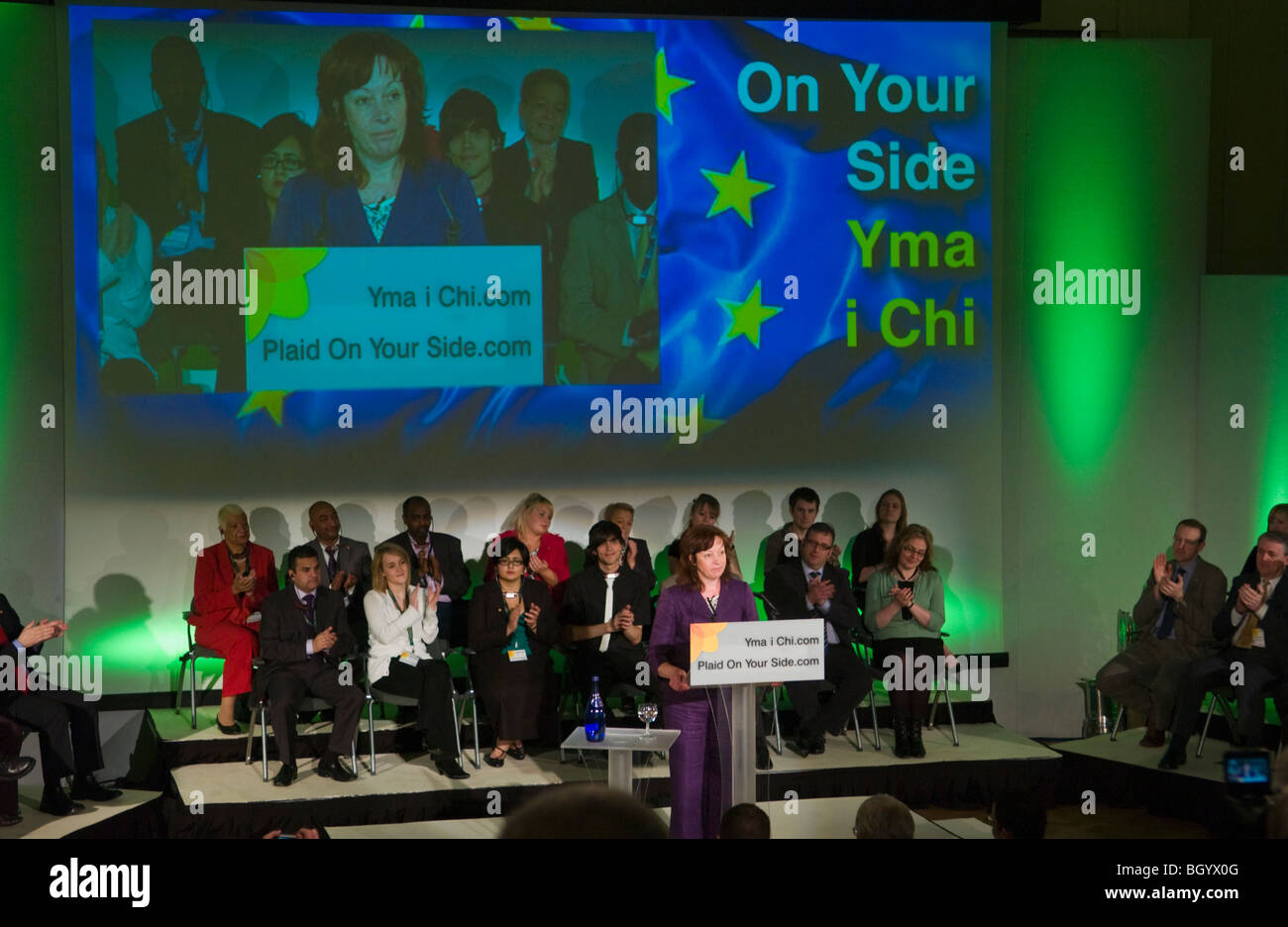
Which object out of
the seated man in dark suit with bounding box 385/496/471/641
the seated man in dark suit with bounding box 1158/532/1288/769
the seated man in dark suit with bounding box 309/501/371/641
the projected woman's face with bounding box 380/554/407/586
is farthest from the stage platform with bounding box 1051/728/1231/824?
the seated man in dark suit with bounding box 309/501/371/641

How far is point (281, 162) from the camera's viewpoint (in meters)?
7.04

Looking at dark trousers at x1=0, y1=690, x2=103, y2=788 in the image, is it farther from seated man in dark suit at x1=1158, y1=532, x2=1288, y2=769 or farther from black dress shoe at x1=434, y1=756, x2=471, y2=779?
seated man in dark suit at x1=1158, y1=532, x2=1288, y2=769

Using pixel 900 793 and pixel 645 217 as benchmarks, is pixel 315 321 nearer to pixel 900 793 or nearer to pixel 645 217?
pixel 645 217

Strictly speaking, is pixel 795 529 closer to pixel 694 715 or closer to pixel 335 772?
pixel 694 715

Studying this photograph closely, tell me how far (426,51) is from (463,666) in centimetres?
329

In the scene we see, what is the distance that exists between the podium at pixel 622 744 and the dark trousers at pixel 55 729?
2.18 meters

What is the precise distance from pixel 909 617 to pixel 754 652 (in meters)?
2.16

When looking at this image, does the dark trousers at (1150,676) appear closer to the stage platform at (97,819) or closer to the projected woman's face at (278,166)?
the stage platform at (97,819)

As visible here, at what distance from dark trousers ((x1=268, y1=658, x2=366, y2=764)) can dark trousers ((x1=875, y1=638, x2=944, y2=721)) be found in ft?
8.12

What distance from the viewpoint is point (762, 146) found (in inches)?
297

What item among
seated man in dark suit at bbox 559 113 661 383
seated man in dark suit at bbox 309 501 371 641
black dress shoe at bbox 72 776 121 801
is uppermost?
seated man in dark suit at bbox 559 113 661 383

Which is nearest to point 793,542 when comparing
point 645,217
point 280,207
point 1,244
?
point 645,217

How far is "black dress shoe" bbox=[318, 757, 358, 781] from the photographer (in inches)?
236
